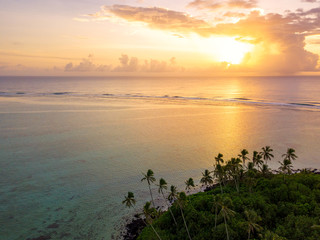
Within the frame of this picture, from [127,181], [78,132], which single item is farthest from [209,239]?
[78,132]

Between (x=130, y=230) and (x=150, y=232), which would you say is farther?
(x=130, y=230)

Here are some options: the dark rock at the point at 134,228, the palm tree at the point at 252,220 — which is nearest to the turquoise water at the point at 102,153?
the dark rock at the point at 134,228

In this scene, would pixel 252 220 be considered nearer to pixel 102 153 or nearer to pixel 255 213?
pixel 255 213

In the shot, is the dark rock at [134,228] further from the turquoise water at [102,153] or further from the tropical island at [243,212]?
the turquoise water at [102,153]

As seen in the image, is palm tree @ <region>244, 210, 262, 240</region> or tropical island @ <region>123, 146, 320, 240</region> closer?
palm tree @ <region>244, 210, 262, 240</region>

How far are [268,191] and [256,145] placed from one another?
38.5m

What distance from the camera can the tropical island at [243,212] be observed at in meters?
37.1

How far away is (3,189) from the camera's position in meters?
54.3

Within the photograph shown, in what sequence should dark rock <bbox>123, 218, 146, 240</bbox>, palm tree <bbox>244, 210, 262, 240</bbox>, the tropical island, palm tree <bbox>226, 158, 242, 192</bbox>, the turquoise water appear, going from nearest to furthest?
palm tree <bbox>244, 210, 262, 240</bbox>, the tropical island, dark rock <bbox>123, 218, 146, 240</bbox>, the turquoise water, palm tree <bbox>226, 158, 242, 192</bbox>

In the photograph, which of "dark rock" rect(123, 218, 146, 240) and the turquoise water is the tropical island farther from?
the turquoise water

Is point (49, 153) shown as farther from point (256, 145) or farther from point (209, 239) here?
point (256, 145)

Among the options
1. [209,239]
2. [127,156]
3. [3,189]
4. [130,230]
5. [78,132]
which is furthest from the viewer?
[78,132]

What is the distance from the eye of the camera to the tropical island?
122ft

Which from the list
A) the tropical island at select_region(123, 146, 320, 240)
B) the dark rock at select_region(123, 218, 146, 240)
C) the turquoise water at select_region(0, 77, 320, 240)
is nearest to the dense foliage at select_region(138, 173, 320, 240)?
the tropical island at select_region(123, 146, 320, 240)
